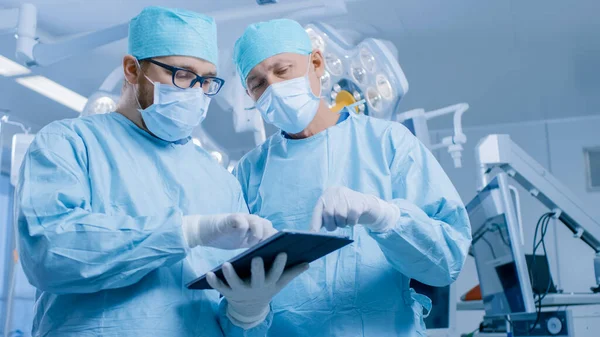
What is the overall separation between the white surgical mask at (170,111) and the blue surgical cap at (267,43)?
0.27 metres

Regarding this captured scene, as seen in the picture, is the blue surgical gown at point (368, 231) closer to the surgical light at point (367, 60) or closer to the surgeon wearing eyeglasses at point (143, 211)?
the surgeon wearing eyeglasses at point (143, 211)

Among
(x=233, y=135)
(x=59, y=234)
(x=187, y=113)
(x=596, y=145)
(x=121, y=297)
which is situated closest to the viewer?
(x=59, y=234)

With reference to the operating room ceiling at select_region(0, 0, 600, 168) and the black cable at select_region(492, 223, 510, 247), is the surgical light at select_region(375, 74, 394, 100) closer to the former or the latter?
the operating room ceiling at select_region(0, 0, 600, 168)

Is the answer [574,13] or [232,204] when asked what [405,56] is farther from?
[232,204]

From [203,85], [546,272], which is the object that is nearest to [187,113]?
[203,85]

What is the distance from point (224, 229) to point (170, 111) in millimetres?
372

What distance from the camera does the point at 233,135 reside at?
604cm

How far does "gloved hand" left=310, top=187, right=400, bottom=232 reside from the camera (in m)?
1.24

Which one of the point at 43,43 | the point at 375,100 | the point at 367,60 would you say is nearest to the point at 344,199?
the point at 375,100

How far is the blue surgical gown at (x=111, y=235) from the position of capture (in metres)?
1.12

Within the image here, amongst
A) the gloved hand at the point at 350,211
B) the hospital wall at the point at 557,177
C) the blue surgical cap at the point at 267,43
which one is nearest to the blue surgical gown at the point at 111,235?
the gloved hand at the point at 350,211

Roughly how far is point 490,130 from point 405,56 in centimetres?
200

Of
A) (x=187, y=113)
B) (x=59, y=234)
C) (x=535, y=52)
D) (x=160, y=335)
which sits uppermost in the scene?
(x=535, y=52)

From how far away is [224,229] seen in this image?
1171mm
